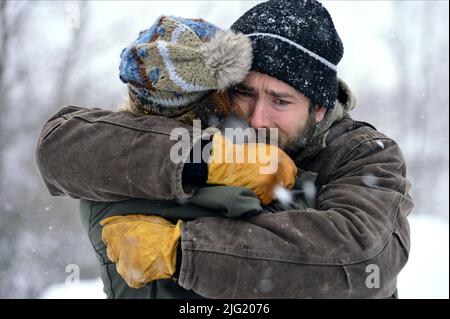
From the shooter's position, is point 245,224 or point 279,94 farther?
point 279,94

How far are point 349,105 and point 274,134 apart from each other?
1.32 ft

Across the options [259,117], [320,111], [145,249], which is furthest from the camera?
[320,111]

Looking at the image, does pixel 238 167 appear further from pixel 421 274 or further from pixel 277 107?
pixel 421 274

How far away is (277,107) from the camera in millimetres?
2127

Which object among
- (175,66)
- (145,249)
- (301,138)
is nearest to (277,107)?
(301,138)

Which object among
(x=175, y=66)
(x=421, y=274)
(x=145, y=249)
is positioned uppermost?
(x=175, y=66)

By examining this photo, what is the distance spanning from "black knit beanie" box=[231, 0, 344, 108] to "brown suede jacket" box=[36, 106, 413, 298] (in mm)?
541

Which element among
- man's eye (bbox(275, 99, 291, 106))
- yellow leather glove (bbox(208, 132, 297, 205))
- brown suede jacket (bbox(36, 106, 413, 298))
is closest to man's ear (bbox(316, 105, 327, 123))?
man's eye (bbox(275, 99, 291, 106))

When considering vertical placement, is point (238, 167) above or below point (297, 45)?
below

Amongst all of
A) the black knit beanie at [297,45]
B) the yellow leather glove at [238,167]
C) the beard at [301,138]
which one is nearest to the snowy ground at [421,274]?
the beard at [301,138]

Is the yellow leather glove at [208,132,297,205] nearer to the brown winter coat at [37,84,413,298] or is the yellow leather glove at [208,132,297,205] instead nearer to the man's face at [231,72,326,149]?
the brown winter coat at [37,84,413,298]

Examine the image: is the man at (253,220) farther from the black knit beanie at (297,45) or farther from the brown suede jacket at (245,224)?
the black knit beanie at (297,45)

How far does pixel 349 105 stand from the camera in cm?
228

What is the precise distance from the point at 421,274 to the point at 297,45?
23.6 feet
